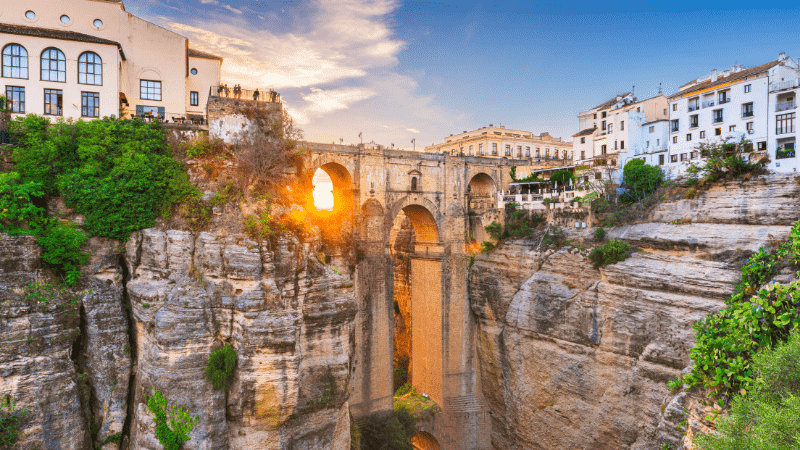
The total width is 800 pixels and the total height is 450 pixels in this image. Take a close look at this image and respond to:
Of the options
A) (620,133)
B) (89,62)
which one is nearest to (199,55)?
(89,62)

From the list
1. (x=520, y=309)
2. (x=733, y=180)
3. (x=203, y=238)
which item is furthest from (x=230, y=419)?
(x=733, y=180)

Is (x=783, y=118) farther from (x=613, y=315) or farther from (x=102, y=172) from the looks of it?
(x=102, y=172)

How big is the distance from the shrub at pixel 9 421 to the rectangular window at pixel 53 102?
12272mm

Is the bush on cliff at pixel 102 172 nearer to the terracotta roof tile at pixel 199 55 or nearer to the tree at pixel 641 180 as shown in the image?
the terracotta roof tile at pixel 199 55

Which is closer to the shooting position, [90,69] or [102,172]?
[102,172]

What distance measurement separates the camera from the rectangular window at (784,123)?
24745mm

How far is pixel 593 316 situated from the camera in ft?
69.5

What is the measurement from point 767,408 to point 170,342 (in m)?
15.1

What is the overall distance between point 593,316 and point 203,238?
1781 centimetres

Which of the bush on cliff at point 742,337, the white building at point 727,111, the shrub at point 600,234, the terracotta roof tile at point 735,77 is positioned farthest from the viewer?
the terracotta roof tile at point 735,77

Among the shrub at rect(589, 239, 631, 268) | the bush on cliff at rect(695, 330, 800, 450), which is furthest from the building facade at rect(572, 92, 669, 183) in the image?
the bush on cliff at rect(695, 330, 800, 450)

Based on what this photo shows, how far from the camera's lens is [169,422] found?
46.7 feet

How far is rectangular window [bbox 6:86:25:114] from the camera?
60.8 ft

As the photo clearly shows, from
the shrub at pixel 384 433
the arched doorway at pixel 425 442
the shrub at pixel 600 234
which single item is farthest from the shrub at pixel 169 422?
the shrub at pixel 600 234
